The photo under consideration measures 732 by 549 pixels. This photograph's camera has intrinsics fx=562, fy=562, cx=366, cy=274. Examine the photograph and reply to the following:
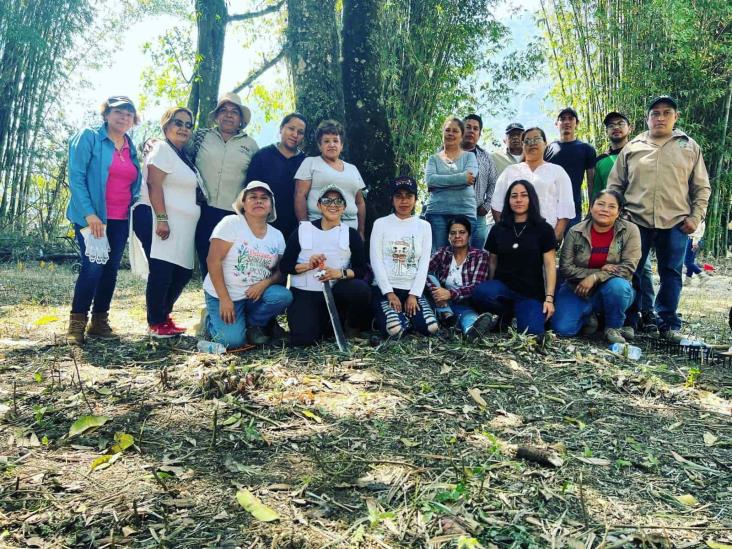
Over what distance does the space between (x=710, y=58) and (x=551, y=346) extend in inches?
256

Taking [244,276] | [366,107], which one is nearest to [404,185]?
[366,107]

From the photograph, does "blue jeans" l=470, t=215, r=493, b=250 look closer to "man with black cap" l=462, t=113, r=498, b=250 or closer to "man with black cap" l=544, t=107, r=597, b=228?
"man with black cap" l=462, t=113, r=498, b=250

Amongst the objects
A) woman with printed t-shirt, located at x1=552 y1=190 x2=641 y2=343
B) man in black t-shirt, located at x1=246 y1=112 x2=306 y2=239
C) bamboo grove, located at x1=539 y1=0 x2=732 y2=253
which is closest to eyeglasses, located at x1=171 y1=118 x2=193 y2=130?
man in black t-shirt, located at x1=246 y1=112 x2=306 y2=239

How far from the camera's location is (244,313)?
3809mm

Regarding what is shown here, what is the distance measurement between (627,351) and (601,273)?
0.67 m

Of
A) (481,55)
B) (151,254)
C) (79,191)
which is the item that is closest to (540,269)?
(151,254)

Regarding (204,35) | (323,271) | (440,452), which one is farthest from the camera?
(204,35)

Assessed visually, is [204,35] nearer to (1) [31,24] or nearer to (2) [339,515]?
(1) [31,24]

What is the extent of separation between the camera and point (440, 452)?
85.7 inches

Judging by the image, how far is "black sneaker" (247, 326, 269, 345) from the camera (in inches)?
147

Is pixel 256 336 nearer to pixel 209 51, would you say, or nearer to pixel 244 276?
pixel 244 276

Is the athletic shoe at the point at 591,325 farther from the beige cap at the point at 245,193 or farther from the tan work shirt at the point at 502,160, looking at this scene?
the beige cap at the point at 245,193

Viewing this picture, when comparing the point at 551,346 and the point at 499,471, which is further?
the point at 551,346

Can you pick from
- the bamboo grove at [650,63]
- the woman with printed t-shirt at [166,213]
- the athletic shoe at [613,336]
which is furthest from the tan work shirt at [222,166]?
the bamboo grove at [650,63]
